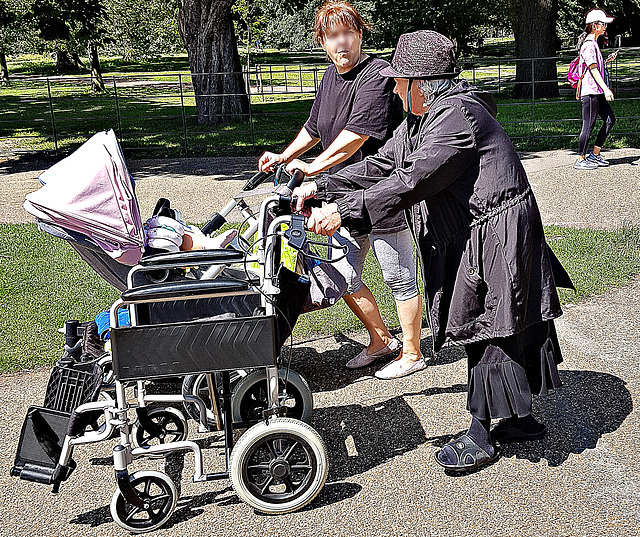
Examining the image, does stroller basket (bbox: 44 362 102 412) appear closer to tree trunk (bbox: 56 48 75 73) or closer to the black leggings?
the black leggings

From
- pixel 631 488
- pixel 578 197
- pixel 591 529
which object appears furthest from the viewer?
pixel 578 197

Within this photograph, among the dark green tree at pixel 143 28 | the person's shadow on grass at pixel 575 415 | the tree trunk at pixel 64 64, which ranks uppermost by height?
the dark green tree at pixel 143 28

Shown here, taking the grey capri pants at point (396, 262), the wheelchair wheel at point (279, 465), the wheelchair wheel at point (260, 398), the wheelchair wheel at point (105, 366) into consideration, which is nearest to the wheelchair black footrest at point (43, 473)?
the wheelchair wheel at point (105, 366)

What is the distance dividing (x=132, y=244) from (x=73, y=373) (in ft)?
2.30

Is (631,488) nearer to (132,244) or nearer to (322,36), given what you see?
(132,244)

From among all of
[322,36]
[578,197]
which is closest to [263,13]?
[578,197]

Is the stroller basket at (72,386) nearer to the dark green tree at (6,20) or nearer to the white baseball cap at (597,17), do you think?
the white baseball cap at (597,17)

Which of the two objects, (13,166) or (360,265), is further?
(13,166)

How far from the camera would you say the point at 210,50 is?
17.4 m

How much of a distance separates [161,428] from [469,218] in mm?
1922

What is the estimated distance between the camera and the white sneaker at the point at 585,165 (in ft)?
38.2

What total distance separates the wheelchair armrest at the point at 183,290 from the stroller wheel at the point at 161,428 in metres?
0.89

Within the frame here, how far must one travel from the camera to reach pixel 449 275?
12.7 ft

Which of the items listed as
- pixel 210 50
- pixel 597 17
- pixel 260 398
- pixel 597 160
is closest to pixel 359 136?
pixel 260 398
